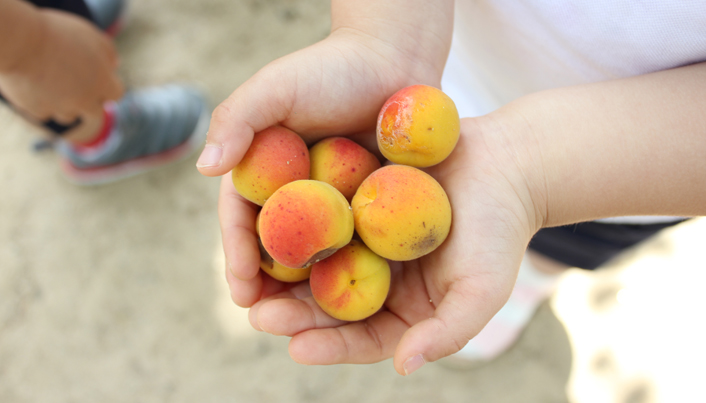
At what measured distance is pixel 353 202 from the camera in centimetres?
128

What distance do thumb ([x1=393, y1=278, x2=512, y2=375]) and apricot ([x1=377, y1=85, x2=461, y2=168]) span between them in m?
0.39

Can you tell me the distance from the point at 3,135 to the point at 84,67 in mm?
1167

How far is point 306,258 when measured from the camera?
1142 millimetres

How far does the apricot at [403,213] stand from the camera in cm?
115

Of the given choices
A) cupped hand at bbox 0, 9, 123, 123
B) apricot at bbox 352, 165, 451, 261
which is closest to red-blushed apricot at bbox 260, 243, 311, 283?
apricot at bbox 352, 165, 451, 261

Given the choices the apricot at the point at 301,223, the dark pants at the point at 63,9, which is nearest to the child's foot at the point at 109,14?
the dark pants at the point at 63,9

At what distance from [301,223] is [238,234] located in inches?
14.0

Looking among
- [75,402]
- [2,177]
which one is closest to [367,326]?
[75,402]

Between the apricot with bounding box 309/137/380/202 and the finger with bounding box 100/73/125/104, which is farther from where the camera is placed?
the finger with bounding box 100/73/125/104

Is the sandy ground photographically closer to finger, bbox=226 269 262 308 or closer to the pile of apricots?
finger, bbox=226 269 262 308

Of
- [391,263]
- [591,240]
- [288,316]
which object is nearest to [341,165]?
[391,263]

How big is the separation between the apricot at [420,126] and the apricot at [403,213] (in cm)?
8

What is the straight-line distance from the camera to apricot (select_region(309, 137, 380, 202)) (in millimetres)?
1351

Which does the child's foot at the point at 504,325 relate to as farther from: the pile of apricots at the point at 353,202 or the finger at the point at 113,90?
the finger at the point at 113,90
